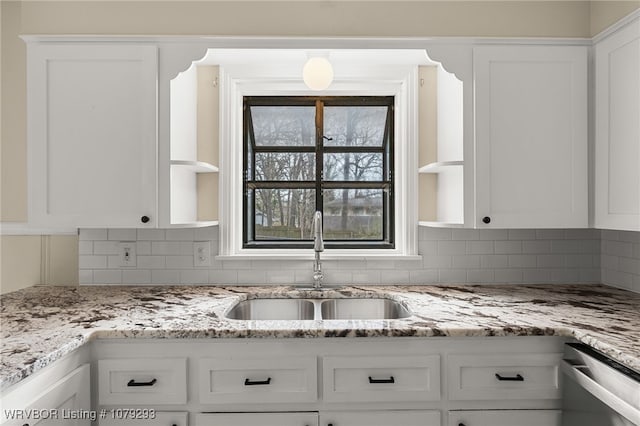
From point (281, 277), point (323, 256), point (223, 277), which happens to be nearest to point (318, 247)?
point (323, 256)

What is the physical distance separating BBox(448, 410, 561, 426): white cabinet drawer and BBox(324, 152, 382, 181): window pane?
1.31 m

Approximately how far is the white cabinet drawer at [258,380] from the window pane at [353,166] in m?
1.19

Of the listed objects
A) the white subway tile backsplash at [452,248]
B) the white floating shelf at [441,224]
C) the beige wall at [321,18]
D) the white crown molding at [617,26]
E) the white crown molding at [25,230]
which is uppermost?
the beige wall at [321,18]

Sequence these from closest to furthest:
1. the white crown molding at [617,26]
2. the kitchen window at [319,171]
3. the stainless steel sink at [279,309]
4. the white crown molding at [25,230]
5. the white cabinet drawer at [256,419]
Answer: the white cabinet drawer at [256,419]
the white crown molding at [617,26]
the stainless steel sink at [279,309]
the white crown molding at [25,230]
the kitchen window at [319,171]

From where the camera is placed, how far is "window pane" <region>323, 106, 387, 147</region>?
2354 millimetres

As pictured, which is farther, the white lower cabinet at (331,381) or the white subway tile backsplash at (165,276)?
the white subway tile backsplash at (165,276)

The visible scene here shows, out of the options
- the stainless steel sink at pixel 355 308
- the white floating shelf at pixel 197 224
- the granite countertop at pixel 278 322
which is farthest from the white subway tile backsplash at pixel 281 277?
the white floating shelf at pixel 197 224

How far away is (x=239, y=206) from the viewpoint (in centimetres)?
227

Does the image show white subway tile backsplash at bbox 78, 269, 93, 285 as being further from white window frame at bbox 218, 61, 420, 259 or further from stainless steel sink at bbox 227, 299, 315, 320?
stainless steel sink at bbox 227, 299, 315, 320

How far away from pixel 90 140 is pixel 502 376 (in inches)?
76.9

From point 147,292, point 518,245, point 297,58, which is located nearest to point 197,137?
point 297,58

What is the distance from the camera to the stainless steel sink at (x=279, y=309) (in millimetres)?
1973

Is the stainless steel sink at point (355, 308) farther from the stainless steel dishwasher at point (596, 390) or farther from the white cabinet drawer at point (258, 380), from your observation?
the stainless steel dishwasher at point (596, 390)

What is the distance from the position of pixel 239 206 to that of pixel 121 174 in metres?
0.64
